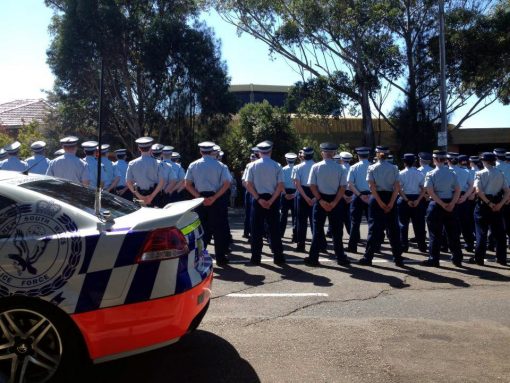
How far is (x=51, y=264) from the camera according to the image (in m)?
3.66

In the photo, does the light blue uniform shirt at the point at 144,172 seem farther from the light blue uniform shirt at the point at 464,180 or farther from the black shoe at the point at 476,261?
the light blue uniform shirt at the point at 464,180

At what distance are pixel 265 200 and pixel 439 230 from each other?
2.81m

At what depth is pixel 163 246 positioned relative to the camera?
12.8ft

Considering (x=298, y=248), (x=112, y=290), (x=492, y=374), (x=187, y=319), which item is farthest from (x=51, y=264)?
(x=298, y=248)

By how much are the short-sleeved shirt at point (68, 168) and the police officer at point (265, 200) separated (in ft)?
9.52

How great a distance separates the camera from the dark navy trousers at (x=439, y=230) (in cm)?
838

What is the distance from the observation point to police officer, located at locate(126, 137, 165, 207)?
9.62 metres

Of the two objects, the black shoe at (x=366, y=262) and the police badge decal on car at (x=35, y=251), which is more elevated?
the police badge decal on car at (x=35, y=251)

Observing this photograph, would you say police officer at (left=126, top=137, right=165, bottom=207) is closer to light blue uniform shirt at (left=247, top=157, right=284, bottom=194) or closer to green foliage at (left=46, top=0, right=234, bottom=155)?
light blue uniform shirt at (left=247, top=157, right=284, bottom=194)

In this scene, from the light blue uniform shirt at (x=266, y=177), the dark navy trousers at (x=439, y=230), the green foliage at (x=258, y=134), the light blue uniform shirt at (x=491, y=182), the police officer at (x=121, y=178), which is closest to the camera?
the dark navy trousers at (x=439, y=230)

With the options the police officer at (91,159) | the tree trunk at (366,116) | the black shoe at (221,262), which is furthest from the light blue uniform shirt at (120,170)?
the tree trunk at (366,116)

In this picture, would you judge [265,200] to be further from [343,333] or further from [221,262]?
[343,333]

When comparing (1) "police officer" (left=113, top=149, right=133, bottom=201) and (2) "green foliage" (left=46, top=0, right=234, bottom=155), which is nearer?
(1) "police officer" (left=113, top=149, right=133, bottom=201)

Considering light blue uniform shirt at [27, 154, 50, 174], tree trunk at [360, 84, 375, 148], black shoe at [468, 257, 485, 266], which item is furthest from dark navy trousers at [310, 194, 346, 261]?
tree trunk at [360, 84, 375, 148]
